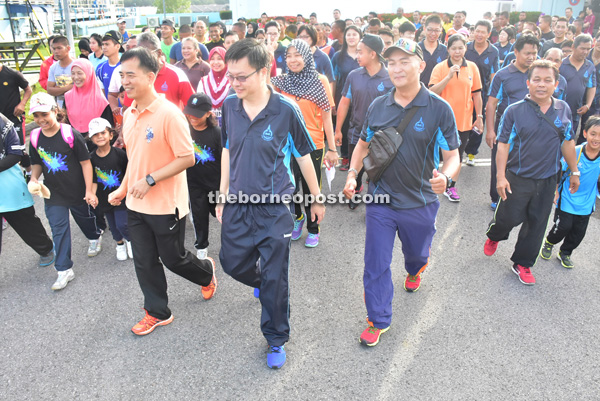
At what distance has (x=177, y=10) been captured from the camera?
8600 cm

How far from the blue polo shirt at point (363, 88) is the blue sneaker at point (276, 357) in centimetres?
310

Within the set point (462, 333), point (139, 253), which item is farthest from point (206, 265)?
point (462, 333)

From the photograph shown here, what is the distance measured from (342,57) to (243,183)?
4.80m

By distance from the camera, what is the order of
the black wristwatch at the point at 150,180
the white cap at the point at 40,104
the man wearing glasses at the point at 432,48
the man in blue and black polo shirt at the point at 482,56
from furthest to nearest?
the man in blue and black polo shirt at the point at 482,56 → the man wearing glasses at the point at 432,48 → the white cap at the point at 40,104 → the black wristwatch at the point at 150,180

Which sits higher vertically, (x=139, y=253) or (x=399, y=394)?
(x=139, y=253)

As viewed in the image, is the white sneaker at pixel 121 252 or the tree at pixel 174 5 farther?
the tree at pixel 174 5

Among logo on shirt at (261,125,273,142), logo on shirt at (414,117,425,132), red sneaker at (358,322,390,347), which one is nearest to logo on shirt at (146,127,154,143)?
logo on shirt at (261,125,273,142)

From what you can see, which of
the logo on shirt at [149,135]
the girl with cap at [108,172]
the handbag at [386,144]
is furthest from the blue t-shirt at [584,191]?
the girl with cap at [108,172]

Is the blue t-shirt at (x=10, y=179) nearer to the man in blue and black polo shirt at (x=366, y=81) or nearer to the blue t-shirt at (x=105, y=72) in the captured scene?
the blue t-shirt at (x=105, y=72)

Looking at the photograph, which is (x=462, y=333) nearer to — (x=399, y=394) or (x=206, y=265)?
(x=399, y=394)

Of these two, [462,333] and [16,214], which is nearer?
[462,333]

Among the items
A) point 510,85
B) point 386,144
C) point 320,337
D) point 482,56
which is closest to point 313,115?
point 386,144

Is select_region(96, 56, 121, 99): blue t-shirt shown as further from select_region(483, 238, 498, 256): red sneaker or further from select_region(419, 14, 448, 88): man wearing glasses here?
select_region(483, 238, 498, 256): red sneaker

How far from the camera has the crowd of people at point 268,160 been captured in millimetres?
3070
